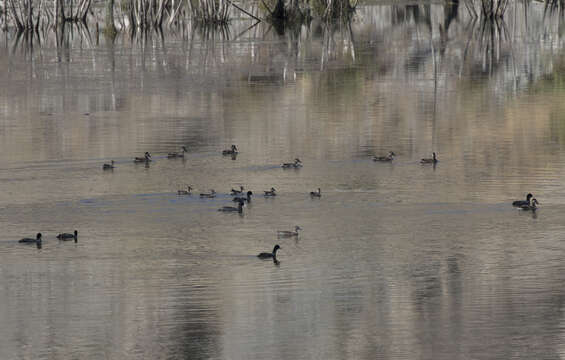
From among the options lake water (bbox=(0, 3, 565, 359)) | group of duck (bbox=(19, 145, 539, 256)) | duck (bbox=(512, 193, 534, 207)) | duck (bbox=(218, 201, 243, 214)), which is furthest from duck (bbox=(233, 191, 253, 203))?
duck (bbox=(512, 193, 534, 207))

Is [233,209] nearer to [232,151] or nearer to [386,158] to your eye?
[386,158]

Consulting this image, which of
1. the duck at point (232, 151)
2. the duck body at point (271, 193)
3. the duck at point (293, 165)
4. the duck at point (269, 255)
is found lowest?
the duck at point (269, 255)

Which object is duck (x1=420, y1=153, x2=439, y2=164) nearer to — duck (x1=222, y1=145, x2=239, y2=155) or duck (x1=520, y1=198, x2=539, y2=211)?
duck (x1=222, y1=145, x2=239, y2=155)

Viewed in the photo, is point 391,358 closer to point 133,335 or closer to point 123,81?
point 133,335

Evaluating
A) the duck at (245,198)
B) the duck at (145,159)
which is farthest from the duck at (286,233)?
the duck at (145,159)

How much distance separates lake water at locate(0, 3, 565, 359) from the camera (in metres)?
17.2

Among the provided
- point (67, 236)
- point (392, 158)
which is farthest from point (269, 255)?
point (392, 158)

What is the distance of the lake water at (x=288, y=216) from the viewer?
678 inches

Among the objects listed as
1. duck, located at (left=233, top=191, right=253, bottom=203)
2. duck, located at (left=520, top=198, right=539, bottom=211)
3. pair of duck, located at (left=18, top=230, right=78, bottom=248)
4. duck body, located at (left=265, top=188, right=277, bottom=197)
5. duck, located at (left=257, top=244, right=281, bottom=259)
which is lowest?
duck, located at (left=257, top=244, right=281, bottom=259)

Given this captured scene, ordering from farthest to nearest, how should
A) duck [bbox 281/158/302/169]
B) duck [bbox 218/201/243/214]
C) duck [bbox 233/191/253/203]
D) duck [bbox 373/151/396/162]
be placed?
duck [bbox 373/151/396/162] → duck [bbox 281/158/302/169] → duck [bbox 233/191/253/203] → duck [bbox 218/201/243/214]

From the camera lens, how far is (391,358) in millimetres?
15914

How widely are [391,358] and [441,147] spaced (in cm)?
1694

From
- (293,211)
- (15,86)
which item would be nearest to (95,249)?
(293,211)

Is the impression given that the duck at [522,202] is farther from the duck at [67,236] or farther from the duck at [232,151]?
the duck at [232,151]
